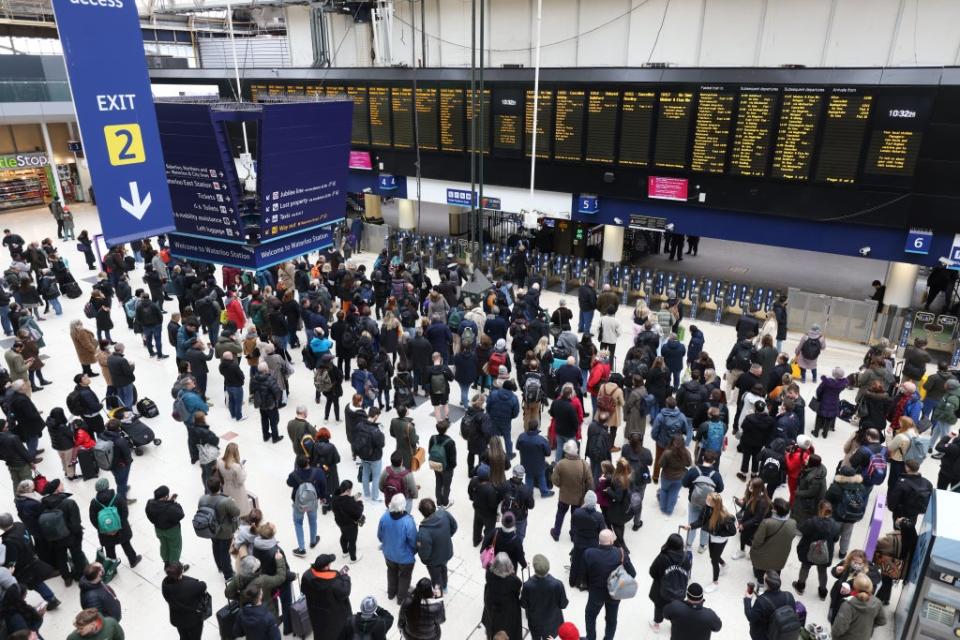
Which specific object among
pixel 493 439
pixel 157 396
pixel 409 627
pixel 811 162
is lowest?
pixel 157 396

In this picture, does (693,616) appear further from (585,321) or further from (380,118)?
(380,118)

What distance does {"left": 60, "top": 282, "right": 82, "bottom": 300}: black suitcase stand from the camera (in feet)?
Answer: 51.4

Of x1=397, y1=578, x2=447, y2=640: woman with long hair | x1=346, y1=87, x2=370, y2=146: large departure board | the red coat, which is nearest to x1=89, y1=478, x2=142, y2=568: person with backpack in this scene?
x1=397, y1=578, x2=447, y2=640: woman with long hair

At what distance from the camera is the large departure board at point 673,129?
45.5 feet

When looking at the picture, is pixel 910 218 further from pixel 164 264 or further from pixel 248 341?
pixel 164 264

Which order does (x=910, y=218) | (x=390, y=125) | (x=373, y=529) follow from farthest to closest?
(x=390, y=125)
(x=910, y=218)
(x=373, y=529)

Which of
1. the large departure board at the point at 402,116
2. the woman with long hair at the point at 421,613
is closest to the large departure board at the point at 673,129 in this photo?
the large departure board at the point at 402,116

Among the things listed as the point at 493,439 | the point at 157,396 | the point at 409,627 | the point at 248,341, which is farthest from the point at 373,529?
the point at 157,396

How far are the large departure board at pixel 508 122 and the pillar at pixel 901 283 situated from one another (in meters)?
8.90

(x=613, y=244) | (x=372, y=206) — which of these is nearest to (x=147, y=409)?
(x=613, y=244)

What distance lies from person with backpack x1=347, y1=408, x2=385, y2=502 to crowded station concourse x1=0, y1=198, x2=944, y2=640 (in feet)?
0.12

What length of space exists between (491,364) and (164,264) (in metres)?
10.0

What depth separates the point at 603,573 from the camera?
5.88 meters

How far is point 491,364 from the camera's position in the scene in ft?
34.4
